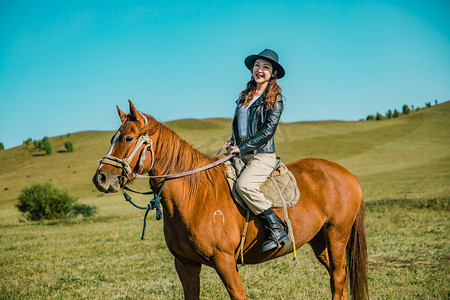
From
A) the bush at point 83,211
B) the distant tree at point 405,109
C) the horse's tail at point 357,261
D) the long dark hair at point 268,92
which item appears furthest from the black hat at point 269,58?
the distant tree at point 405,109

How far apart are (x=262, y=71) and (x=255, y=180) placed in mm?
1386

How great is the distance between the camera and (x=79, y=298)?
6.52m

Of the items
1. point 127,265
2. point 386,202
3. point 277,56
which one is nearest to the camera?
point 277,56

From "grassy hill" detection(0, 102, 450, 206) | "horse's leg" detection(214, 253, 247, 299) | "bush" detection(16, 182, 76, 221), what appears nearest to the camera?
"horse's leg" detection(214, 253, 247, 299)

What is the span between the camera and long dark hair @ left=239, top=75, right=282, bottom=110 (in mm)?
4055

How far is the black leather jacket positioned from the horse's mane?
519mm

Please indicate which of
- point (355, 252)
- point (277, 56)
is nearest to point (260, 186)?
point (277, 56)

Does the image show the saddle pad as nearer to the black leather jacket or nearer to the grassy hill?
the black leather jacket

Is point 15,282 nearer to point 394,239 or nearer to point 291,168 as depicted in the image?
point 291,168

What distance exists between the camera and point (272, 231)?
13.3ft

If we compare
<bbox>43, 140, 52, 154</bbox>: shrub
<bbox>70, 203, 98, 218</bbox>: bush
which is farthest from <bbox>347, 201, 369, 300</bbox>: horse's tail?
<bbox>43, 140, 52, 154</bbox>: shrub

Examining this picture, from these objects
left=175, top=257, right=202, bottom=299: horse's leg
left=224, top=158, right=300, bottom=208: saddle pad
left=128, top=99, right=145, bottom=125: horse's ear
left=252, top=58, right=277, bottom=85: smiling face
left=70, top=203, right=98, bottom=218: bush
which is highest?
left=252, top=58, right=277, bottom=85: smiling face

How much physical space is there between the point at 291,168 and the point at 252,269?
12.2ft

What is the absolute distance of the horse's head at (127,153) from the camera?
138 inches
